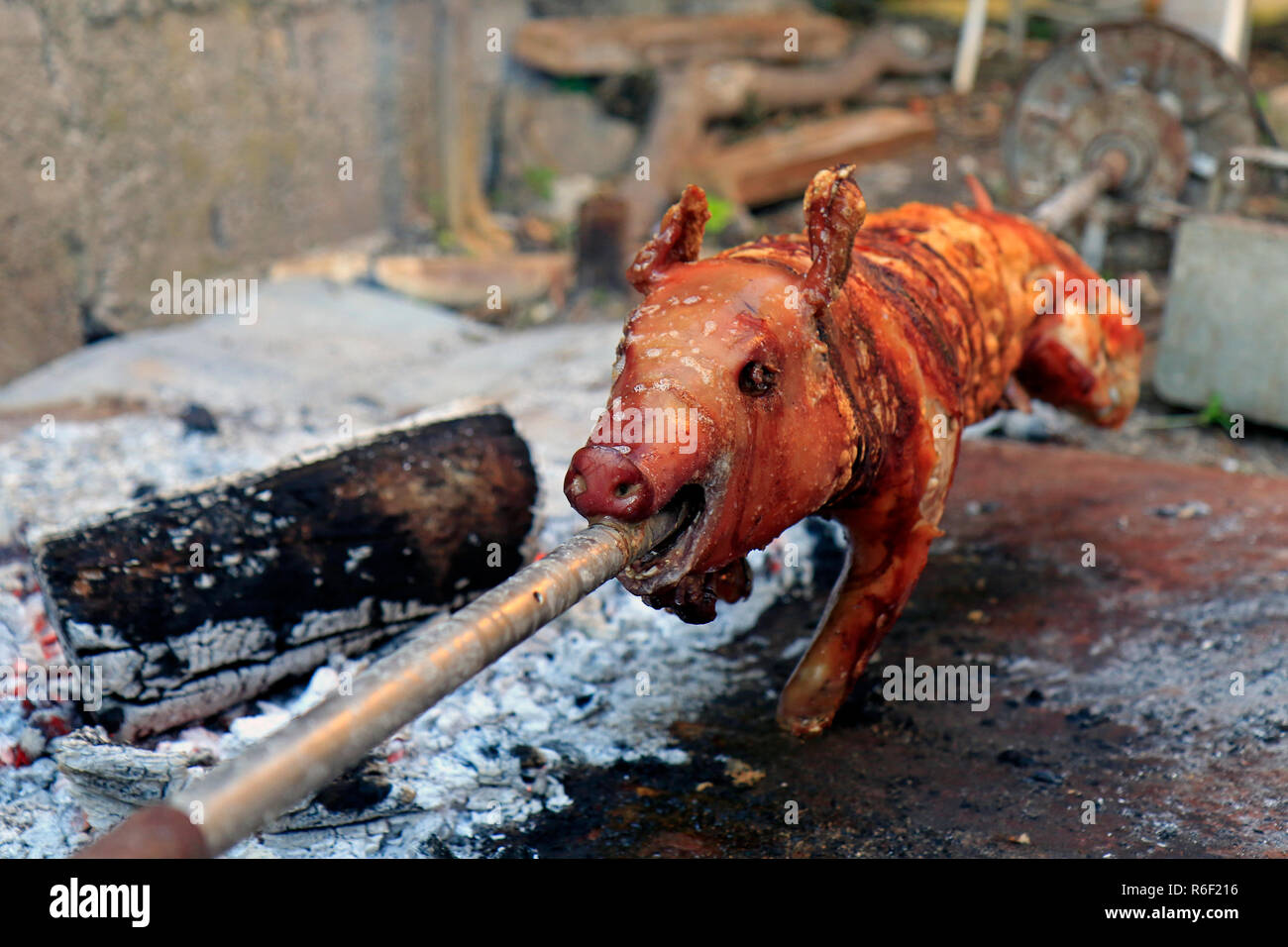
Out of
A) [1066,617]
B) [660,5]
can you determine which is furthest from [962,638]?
[660,5]

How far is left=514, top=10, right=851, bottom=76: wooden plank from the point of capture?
9.41 m

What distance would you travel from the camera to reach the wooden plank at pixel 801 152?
356 inches

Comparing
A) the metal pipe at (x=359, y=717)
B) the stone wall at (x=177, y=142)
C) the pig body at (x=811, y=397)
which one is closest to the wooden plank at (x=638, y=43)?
the stone wall at (x=177, y=142)

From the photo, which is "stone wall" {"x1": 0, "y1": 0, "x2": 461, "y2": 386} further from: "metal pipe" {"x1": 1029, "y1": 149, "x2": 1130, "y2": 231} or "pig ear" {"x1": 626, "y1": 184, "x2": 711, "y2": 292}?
"metal pipe" {"x1": 1029, "y1": 149, "x2": 1130, "y2": 231}

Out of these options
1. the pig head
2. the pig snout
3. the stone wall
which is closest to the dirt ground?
the pig head

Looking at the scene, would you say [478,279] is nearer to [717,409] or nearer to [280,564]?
[280,564]

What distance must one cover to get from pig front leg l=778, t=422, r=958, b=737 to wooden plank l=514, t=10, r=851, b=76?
707 centimetres

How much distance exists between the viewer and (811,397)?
2637 millimetres

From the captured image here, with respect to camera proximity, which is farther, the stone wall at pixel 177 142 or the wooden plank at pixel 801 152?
the wooden plank at pixel 801 152

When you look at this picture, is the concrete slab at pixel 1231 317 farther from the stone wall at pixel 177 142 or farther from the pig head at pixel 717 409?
the stone wall at pixel 177 142

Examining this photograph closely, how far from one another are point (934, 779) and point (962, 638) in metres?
0.83

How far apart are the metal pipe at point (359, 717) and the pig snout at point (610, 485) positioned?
55 millimetres

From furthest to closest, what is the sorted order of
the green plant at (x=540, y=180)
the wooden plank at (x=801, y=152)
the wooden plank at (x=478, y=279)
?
the green plant at (x=540, y=180) → the wooden plank at (x=801, y=152) → the wooden plank at (x=478, y=279)

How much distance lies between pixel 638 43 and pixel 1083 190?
14.8 feet
